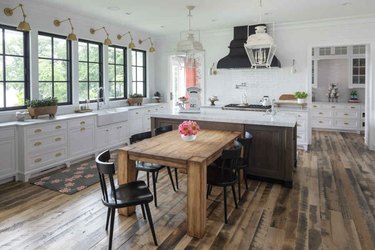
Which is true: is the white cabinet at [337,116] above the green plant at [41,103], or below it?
below

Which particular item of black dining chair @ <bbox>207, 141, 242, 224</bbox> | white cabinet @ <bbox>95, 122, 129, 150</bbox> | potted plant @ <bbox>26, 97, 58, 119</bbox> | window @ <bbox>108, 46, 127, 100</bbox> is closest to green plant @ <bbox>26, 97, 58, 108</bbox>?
potted plant @ <bbox>26, 97, 58, 119</bbox>

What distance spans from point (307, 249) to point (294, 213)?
72 cm

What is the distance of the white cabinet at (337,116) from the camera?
8016mm

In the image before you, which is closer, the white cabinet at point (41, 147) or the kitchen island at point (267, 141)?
the kitchen island at point (267, 141)

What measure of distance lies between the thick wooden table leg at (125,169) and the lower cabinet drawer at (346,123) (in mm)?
7144

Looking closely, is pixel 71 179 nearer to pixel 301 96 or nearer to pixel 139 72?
pixel 139 72

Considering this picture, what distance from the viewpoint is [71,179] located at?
4.28m

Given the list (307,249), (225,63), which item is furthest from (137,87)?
(307,249)

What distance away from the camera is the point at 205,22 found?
636 cm

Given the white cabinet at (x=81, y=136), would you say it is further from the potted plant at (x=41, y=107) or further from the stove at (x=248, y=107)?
the stove at (x=248, y=107)

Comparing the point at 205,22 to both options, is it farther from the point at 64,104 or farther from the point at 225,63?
the point at 64,104

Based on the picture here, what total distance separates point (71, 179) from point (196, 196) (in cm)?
245

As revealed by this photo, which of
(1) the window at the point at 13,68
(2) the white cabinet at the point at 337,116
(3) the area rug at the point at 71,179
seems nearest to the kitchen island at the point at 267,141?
(3) the area rug at the point at 71,179

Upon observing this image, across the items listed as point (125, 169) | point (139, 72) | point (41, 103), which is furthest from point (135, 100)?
point (125, 169)
